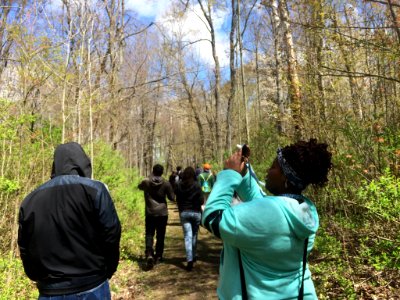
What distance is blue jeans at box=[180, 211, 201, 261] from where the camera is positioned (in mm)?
6699

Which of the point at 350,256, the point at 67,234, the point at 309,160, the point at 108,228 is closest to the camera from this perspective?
the point at 309,160

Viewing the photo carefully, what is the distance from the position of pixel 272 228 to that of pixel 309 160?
0.41 meters

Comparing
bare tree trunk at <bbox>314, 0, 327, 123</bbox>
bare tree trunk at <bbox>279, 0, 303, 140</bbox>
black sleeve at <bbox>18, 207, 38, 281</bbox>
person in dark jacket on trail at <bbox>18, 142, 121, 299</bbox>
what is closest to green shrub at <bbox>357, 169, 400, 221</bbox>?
person in dark jacket on trail at <bbox>18, 142, 121, 299</bbox>

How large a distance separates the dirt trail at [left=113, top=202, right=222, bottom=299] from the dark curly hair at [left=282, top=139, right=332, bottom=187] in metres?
4.11

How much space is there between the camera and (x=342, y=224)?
503 cm

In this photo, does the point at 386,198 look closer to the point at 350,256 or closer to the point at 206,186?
the point at 350,256

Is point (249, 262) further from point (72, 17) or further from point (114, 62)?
point (114, 62)

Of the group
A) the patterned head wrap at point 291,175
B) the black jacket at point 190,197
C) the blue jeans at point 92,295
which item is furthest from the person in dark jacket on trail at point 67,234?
the black jacket at point 190,197

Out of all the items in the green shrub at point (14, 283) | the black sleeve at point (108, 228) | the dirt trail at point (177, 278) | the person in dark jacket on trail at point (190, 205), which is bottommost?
the dirt trail at point (177, 278)

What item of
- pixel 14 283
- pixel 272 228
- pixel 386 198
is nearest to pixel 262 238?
pixel 272 228

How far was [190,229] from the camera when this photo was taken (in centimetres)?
681

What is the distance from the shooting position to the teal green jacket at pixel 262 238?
1651 mm

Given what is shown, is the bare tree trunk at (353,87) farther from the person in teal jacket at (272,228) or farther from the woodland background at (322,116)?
the person in teal jacket at (272,228)

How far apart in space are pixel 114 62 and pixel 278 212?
12.4 metres
